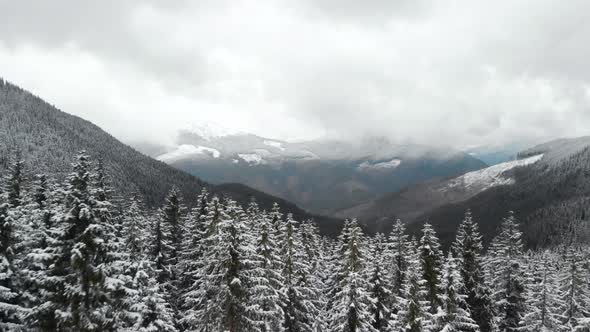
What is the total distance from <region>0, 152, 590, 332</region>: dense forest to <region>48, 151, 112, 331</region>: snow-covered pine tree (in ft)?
0.17

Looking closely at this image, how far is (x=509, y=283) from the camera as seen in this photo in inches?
1618

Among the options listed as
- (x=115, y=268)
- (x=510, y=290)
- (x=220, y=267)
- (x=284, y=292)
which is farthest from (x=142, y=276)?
(x=510, y=290)

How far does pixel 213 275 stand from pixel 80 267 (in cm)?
774

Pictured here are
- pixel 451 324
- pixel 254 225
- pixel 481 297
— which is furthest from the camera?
pixel 254 225

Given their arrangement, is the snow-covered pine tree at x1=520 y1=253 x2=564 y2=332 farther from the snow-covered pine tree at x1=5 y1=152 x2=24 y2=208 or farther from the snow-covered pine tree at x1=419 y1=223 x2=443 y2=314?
the snow-covered pine tree at x1=5 y1=152 x2=24 y2=208

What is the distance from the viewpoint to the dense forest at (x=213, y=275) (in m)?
17.3

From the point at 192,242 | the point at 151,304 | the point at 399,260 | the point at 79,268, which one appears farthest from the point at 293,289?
the point at 79,268

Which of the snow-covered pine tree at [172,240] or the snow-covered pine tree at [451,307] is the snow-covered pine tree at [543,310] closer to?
the snow-covered pine tree at [451,307]

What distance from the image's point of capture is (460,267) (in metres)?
35.0

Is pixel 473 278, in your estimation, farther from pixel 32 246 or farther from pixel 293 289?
pixel 32 246

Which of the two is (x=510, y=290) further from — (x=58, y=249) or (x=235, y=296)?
(x=58, y=249)

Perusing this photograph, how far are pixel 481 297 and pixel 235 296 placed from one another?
78.1ft

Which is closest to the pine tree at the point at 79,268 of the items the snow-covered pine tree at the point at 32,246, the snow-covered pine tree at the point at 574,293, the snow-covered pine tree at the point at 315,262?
the snow-covered pine tree at the point at 32,246

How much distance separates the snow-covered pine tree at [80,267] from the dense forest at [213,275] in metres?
0.05
